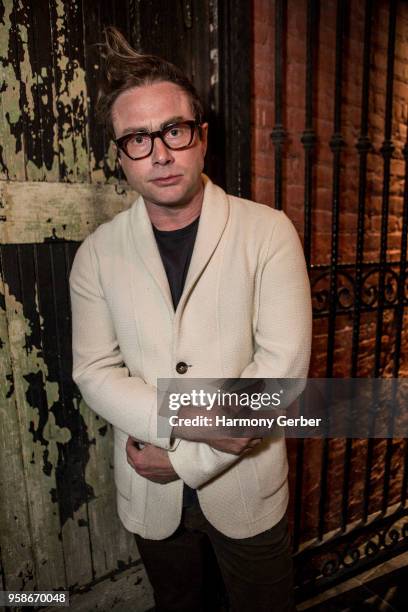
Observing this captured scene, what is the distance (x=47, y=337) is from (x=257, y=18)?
1582 millimetres

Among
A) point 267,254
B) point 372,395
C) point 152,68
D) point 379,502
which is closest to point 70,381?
point 267,254

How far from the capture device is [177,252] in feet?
4.62

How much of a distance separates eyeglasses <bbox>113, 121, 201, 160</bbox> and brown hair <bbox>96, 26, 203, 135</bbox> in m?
0.08

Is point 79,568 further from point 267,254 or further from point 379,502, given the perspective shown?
point 379,502

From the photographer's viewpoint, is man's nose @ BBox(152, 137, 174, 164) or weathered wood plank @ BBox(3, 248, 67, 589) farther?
weathered wood plank @ BBox(3, 248, 67, 589)

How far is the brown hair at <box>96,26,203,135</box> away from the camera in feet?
4.23

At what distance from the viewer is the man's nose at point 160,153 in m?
1.25

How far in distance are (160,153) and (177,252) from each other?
0.31 metres

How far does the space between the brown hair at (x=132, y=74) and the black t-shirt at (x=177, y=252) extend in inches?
13.7

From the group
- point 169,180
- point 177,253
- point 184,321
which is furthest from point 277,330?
point 169,180

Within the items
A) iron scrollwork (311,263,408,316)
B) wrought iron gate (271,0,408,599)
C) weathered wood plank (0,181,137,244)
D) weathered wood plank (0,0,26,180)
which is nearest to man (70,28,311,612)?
weathered wood plank (0,181,137,244)

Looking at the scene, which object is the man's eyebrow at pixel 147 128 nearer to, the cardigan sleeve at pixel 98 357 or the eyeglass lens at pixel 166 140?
the eyeglass lens at pixel 166 140

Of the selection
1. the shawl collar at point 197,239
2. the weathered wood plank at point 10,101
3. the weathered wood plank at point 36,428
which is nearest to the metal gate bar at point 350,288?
the shawl collar at point 197,239

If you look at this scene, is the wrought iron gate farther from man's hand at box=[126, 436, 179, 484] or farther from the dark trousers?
man's hand at box=[126, 436, 179, 484]
